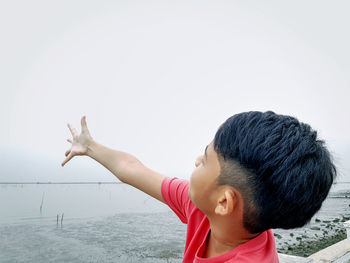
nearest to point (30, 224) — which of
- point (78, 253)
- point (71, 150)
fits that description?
point (78, 253)

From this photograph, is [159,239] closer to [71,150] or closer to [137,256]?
[137,256]

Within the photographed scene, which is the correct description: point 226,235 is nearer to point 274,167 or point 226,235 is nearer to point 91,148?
point 274,167

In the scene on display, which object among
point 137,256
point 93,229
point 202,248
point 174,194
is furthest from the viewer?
point 93,229

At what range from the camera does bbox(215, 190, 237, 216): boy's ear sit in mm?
955

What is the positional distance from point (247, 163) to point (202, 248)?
0.55 m

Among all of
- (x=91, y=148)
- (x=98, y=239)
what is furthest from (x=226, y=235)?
(x=98, y=239)

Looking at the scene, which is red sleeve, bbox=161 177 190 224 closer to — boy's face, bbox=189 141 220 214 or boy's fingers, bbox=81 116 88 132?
boy's face, bbox=189 141 220 214

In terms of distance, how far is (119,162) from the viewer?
156 cm

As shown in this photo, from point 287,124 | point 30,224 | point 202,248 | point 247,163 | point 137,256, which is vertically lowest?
point 30,224

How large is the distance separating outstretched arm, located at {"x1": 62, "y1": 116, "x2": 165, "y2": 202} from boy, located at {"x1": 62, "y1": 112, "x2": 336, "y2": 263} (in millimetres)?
431

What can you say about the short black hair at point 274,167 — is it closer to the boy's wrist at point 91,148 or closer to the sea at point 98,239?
the boy's wrist at point 91,148

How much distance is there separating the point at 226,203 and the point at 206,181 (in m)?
0.11

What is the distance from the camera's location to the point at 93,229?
36.6 metres

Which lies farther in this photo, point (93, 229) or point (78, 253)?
point (93, 229)
